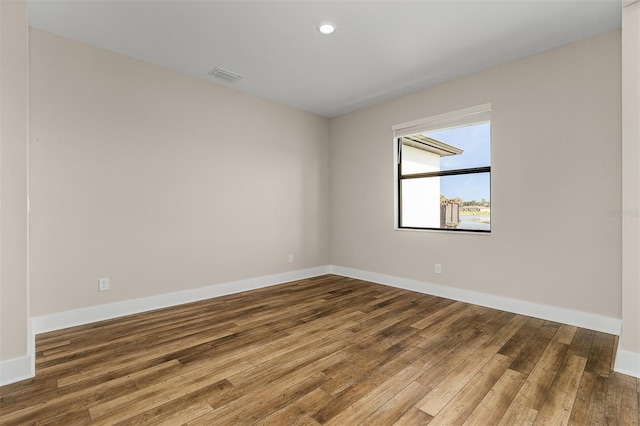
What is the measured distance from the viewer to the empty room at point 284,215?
1.90 meters

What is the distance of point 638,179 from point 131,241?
4398 mm

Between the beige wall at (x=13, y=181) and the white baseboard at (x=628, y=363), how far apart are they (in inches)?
158

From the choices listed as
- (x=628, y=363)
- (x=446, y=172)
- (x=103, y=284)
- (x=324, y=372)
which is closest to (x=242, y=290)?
(x=103, y=284)

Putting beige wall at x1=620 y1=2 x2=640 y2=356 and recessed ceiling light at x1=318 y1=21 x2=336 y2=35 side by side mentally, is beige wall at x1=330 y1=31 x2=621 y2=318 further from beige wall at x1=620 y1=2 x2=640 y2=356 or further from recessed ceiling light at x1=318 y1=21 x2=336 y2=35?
recessed ceiling light at x1=318 y1=21 x2=336 y2=35

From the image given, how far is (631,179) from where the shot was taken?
2094 mm

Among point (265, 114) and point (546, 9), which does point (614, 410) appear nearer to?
point (546, 9)

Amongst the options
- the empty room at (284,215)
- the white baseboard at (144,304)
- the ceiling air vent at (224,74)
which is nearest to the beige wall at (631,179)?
the empty room at (284,215)

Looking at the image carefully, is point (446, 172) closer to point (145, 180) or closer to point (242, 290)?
point (242, 290)

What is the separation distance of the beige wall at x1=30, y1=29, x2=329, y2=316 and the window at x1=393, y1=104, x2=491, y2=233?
5.70ft

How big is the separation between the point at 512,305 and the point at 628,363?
1.21m

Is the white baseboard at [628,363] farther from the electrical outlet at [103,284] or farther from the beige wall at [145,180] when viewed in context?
the electrical outlet at [103,284]

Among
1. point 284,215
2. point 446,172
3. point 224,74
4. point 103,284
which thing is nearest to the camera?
point 103,284

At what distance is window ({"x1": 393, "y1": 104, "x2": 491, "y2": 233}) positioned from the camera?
358cm

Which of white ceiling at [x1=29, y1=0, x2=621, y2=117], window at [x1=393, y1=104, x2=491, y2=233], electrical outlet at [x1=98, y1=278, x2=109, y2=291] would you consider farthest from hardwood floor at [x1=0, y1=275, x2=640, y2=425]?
white ceiling at [x1=29, y1=0, x2=621, y2=117]
